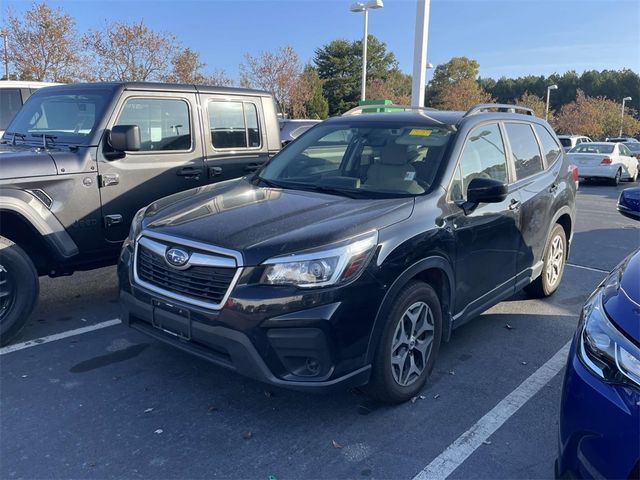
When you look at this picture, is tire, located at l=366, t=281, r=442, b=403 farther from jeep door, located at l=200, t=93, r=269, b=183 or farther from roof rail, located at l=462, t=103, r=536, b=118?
jeep door, located at l=200, t=93, r=269, b=183

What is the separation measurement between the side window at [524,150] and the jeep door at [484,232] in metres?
0.20

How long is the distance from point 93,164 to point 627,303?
3.98 meters

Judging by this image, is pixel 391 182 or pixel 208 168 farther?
pixel 208 168

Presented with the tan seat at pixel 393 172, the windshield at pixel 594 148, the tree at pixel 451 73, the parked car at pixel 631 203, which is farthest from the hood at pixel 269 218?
the tree at pixel 451 73

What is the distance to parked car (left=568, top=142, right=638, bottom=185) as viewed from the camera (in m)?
18.1

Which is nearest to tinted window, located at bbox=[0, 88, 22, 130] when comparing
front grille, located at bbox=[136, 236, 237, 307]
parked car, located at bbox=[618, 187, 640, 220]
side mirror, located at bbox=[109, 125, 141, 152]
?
side mirror, located at bbox=[109, 125, 141, 152]

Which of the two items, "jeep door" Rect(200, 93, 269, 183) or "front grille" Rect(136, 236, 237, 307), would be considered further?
"jeep door" Rect(200, 93, 269, 183)

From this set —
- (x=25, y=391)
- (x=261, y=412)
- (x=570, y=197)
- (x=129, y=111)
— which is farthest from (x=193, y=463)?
(x=570, y=197)

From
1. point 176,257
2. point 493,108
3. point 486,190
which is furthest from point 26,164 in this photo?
point 493,108

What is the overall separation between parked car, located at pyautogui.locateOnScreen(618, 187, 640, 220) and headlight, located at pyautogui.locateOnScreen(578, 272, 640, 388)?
4.95 ft

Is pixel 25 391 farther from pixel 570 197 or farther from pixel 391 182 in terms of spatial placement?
pixel 570 197

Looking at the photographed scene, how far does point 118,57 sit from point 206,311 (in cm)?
2264

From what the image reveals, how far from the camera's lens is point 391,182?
374cm

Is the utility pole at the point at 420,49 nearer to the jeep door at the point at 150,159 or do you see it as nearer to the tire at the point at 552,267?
the tire at the point at 552,267
